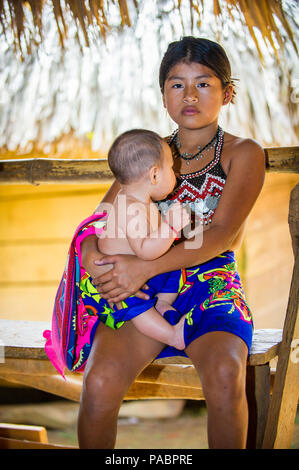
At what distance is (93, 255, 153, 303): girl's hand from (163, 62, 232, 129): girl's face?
0.52m

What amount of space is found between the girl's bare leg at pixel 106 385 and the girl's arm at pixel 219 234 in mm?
145

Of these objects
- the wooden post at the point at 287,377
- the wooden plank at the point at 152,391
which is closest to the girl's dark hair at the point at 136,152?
the wooden post at the point at 287,377

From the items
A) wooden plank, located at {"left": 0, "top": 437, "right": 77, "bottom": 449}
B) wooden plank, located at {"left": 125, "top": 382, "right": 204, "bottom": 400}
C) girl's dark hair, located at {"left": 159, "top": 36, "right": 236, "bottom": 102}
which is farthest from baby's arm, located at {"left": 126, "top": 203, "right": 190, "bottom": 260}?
wooden plank, located at {"left": 0, "top": 437, "right": 77, "bottom": 449}

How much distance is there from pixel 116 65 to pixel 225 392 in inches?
75.9

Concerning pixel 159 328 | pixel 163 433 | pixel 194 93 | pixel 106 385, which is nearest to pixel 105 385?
pixel 106 385

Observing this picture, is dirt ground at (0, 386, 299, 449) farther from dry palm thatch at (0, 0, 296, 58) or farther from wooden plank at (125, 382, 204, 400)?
dry palm thatch at (0, 0, 296, 58)

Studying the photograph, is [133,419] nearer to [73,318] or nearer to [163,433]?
[163,433]

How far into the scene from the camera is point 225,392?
1.33 metres

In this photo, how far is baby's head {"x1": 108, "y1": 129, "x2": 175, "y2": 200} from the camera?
1.46 meters

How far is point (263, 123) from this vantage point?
2525mm

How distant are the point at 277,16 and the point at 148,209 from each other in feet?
4.29

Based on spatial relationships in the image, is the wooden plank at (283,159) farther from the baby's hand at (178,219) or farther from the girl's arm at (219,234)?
the baby's hand at (178,219)

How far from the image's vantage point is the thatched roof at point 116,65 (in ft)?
7.91
